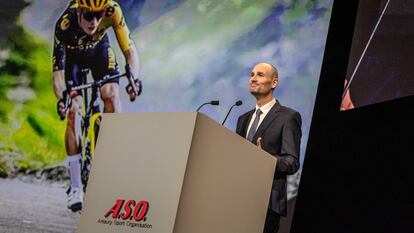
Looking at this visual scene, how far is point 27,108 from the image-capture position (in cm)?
433

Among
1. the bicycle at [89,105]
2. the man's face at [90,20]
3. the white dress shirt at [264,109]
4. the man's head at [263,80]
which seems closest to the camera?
the white dress shirt at [264,109]

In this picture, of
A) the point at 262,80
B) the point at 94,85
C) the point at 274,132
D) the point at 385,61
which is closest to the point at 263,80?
the point at 262,80

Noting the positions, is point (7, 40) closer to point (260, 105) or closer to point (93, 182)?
point (260, 105)

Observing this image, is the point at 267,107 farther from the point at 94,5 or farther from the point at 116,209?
the point at 116,209

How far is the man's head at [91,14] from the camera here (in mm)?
4273

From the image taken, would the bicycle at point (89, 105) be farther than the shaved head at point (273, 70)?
Yes

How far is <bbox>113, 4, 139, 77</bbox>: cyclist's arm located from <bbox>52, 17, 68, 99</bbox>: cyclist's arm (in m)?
0.43

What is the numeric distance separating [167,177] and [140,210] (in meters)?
0.11

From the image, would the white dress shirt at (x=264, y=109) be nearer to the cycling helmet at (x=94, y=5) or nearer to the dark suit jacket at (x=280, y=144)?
the dark suit jacket at (x=280, y=144)

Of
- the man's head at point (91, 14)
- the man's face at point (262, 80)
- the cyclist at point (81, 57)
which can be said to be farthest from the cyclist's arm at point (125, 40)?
the man's face at point (262, 80)

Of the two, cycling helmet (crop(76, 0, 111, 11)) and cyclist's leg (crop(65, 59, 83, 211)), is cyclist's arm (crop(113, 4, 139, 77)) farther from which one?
cyclist's leg (crop(65, 59, 83, 211))

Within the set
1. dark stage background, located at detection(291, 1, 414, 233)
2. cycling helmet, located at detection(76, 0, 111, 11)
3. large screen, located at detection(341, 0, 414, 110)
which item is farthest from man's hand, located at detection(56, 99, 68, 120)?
dark stage background, located at detection(291, 1, 414, 233)

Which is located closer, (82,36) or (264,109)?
(264,109)

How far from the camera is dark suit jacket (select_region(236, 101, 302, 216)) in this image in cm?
297
